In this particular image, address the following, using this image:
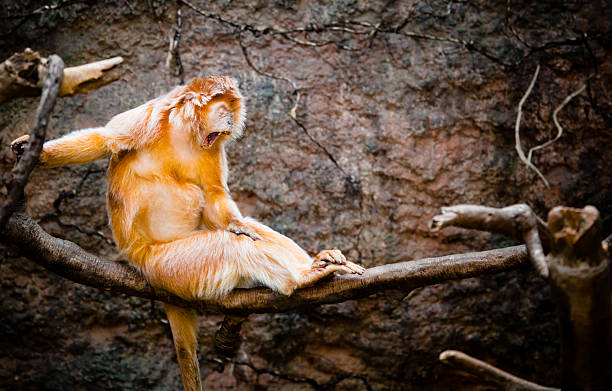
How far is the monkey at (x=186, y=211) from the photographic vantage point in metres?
2.23

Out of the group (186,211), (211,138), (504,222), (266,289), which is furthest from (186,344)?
(504,222)

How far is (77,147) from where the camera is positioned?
2.17 metres

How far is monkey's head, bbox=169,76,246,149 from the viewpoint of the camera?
2.36 metres

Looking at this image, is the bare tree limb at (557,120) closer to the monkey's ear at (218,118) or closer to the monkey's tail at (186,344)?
the monkey's ear at (218,118)

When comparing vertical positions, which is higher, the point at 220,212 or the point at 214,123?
the point at 214,123

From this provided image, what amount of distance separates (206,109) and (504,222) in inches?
50.7

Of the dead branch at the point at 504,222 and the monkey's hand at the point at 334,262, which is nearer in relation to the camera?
the dead branch at the point at 504,222

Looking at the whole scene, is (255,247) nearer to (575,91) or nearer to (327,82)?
(327,82)

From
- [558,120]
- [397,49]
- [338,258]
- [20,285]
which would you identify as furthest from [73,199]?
[558,120]

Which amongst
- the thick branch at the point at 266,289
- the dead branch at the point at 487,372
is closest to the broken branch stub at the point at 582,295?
the dead branch at the point at 487,372

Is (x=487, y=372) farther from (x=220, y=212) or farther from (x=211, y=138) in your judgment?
(x=211, y=138)

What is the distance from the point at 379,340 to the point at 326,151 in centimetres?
115

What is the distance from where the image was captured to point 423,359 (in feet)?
11.3

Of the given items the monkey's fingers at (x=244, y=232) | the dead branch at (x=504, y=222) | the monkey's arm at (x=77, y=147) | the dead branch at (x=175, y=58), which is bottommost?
the monkey's fingers at (x=244, y=232)
